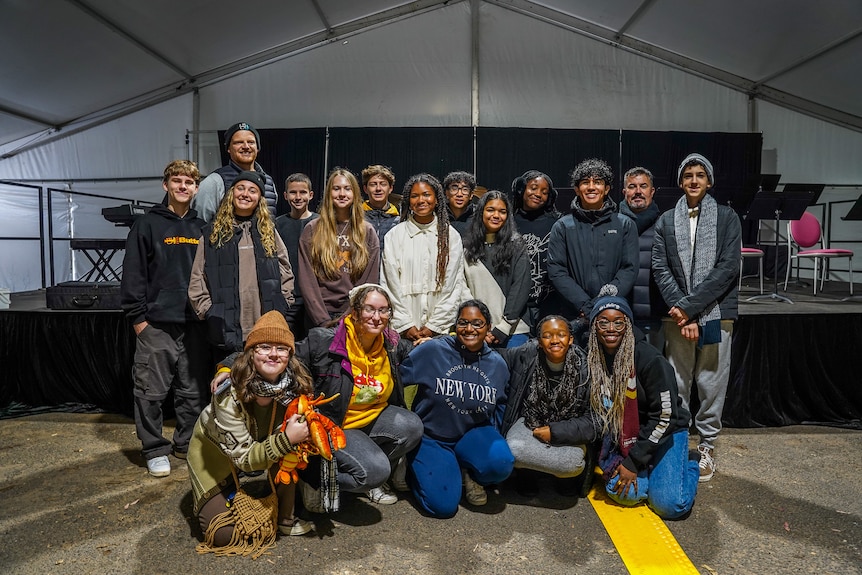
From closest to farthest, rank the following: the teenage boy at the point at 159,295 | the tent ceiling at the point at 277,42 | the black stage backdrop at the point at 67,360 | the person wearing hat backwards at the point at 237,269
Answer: the person wearing hat backwards at the point at 237,269 → the teenage boy at the point at 159,295 → the black stage backdrop at the point at 67,360 → the tent ceiling at the point at 277,42

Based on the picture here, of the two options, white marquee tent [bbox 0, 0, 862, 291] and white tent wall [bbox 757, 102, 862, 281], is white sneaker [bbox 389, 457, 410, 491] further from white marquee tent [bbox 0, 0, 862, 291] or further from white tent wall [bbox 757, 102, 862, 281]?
white tent wall [bbox 757, 102, 862, 281]

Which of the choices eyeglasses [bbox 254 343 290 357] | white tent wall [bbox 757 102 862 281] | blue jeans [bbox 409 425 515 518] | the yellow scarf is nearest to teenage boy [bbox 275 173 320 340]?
the yellow scarf

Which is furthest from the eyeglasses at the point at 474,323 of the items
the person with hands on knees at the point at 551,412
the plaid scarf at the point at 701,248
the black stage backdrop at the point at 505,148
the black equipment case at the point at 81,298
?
the black stage backdrop at the point at 505,148

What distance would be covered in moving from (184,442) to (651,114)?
29.4 feet

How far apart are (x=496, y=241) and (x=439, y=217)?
0.32m

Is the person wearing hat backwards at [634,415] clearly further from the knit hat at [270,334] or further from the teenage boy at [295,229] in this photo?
the teenage boy at [295,229]

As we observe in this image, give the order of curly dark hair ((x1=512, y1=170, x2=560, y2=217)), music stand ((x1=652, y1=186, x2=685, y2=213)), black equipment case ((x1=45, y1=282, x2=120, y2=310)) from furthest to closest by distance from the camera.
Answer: music stand ((x1=652, y1=186, x2=685, y2=213))
black equipment case ((x1=45, y1=282, x2=120, y2=310))
curly dark hair ((x1=512, y1=170, x2=560, y2=217))

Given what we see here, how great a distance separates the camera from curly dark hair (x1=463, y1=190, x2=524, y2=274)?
2.74m

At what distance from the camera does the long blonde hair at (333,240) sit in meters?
2.65

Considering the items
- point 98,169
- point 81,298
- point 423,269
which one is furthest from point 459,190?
point 98,169

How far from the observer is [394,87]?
357 inches

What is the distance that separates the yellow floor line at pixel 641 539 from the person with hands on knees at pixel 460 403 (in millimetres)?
464

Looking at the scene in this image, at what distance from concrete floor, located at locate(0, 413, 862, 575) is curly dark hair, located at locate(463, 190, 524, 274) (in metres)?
1.10

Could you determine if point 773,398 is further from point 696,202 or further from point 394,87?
point 394,87
